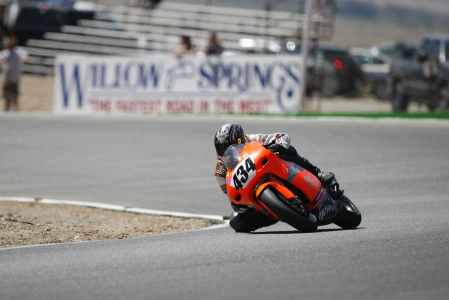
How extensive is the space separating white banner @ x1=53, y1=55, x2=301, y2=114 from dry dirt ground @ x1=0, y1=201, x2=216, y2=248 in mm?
8278

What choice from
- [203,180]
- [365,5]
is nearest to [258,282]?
[203,180]

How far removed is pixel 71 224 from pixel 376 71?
770 inches

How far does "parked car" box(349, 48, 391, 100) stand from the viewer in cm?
2595

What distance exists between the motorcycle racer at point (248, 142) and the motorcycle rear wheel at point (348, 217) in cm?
34

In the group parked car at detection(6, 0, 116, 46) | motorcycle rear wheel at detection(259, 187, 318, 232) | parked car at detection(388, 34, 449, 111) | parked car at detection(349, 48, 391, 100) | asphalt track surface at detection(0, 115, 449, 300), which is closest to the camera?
asphalt track surface at detection(0, 115, 449, 300)

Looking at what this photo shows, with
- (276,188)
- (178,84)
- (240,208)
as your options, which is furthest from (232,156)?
(178,84)

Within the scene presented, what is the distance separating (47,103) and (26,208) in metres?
13.6

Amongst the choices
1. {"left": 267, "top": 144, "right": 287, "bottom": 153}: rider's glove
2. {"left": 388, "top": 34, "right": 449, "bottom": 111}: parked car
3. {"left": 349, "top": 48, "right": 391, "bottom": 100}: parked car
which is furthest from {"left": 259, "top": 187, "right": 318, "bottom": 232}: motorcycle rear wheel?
{"left": 349, "top": 48, "right": 391, "bottom": 100}: parked car

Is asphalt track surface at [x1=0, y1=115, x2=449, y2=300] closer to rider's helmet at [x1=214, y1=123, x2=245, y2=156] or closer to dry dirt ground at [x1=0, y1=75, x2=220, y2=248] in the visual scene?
dry dirt ground at [x1=0, y1=75, x2=220, y2=248]

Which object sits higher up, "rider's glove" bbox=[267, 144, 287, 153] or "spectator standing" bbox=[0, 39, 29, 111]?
"rider's glove" bbox=[267, 144, 287, 153]

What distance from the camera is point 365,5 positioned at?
246 feet

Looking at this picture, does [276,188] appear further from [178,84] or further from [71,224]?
[178,84]

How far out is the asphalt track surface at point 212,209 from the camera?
491cm

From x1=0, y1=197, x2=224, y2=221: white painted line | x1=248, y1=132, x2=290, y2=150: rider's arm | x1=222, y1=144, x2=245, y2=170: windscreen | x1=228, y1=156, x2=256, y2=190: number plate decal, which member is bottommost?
x1=0, y1=197, x2=224, y2=221: white painted line
